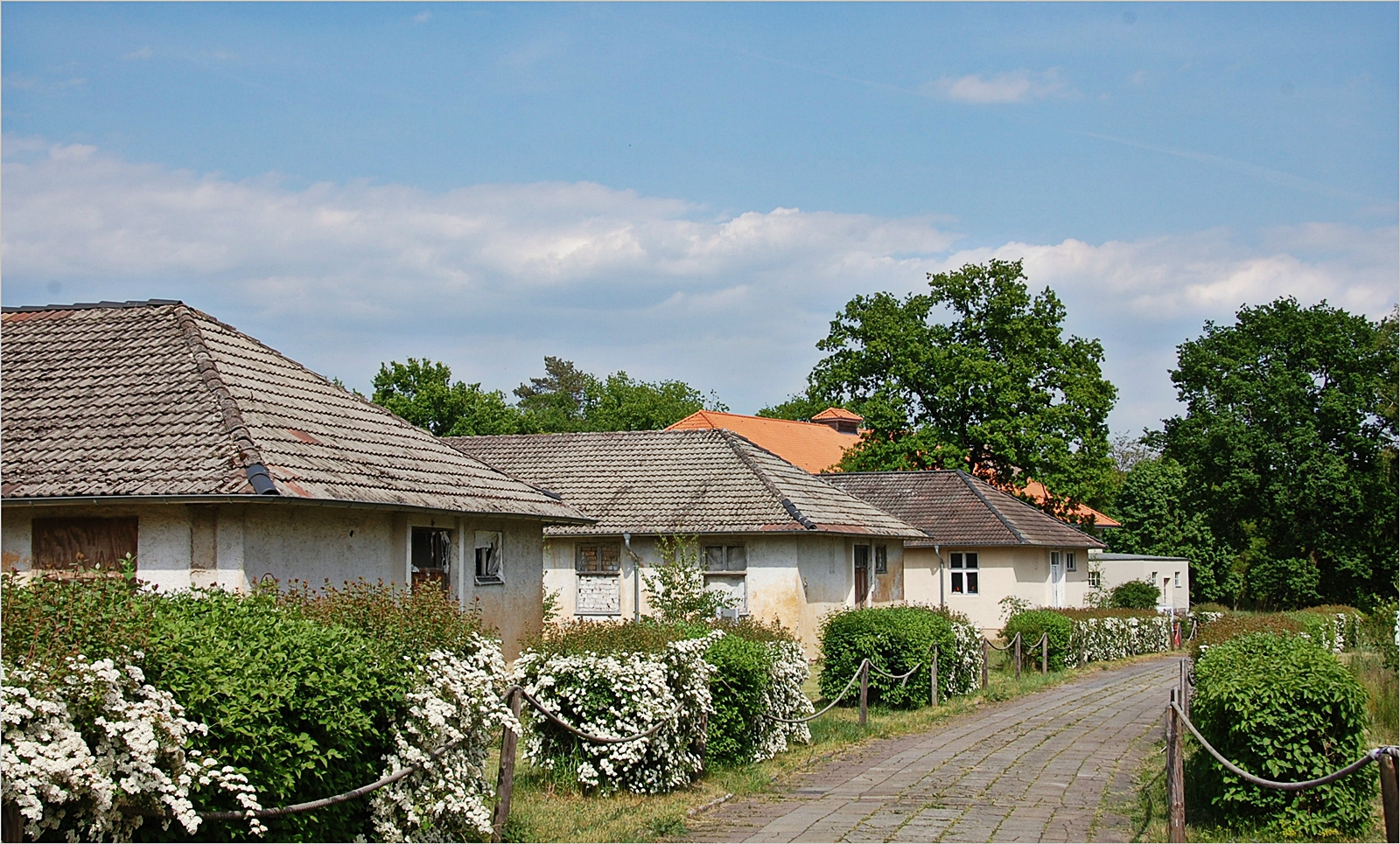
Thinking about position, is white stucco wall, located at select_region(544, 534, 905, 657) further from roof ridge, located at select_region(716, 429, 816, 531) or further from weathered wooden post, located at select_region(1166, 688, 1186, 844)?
weathered wooden post, located at select_region(1166, 688, 1186, 844)

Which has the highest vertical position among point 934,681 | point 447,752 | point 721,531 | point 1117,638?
point 721,531

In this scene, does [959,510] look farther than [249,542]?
Yes

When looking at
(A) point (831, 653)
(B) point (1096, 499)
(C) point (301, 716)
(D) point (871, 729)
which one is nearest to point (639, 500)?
(A) point (831, 653)

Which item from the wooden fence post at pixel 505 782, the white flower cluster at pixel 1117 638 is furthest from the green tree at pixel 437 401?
the wooden fence post at pixel 505 782

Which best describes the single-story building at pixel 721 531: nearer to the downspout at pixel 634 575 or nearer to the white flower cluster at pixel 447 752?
the downspout at pixel 634 575

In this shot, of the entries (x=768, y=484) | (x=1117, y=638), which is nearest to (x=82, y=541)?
(x=768, y=484)

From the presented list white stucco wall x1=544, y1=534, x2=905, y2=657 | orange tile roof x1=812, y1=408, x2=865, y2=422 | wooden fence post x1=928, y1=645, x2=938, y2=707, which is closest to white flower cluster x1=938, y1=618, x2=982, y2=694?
wooden fence post x1=928, y1=645, x2=938, y2=707

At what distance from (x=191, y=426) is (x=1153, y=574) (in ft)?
143

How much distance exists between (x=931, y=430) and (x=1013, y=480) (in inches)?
144

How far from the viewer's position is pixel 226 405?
47.3ft

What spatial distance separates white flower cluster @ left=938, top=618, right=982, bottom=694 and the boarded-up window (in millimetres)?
12986

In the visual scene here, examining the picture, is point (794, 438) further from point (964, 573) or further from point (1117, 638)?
point (1117, 638)

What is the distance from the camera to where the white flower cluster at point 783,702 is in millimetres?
14547

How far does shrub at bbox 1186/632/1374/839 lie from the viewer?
1020cm
